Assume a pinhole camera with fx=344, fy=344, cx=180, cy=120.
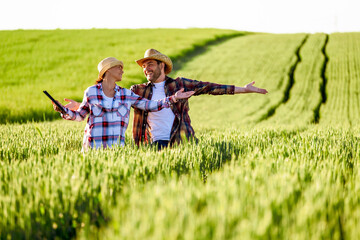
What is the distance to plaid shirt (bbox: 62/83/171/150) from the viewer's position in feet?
13.5

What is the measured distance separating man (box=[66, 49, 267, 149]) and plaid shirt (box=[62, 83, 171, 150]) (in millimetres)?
526

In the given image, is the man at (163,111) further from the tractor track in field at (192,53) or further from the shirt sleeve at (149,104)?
the tractor track in field at (192,53)

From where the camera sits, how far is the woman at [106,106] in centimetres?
411

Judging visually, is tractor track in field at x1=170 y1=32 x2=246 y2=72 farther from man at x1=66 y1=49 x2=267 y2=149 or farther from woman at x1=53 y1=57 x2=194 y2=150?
woman at x1=53 y1=57 x2=194 y2=150

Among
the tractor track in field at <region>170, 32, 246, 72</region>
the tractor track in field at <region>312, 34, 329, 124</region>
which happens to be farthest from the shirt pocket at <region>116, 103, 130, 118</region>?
the tractor track in field at <region>170, 32, 246, 72</region>

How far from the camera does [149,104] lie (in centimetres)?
435

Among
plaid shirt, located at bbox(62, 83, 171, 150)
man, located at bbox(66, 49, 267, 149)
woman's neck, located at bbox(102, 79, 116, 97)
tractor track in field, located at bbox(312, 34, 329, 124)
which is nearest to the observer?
plaid shirt, located at bbox(62, 83, 171, 150)

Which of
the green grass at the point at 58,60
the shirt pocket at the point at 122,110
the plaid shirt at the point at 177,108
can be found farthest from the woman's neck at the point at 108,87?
the green grass at the point at 58,60

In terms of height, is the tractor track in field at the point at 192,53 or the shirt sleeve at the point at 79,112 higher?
the tractor track in field at the point at 192,53

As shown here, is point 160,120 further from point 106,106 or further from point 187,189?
point 187,189

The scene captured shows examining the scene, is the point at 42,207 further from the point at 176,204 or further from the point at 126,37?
the point at 126,37

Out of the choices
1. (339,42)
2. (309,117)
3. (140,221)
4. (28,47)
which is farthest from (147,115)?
(339,42)

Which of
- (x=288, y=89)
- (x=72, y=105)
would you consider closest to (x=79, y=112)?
(x=72, y=105)

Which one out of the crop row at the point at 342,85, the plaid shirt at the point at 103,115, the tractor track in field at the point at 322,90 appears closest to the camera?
the plaid shirt at the point at 103,115
